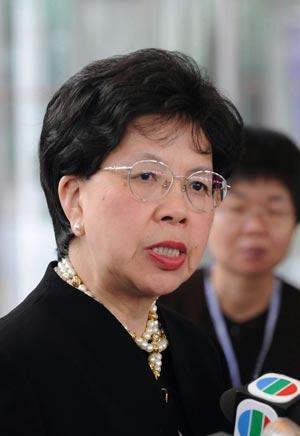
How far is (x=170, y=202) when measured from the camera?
1117mm

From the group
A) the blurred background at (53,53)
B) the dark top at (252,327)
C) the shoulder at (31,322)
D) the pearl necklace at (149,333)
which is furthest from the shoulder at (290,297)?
the blurred background at (53,53)

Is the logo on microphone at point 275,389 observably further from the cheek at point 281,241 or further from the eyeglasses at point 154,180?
the cheek at point 281,241

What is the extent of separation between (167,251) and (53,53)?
9.69 ft

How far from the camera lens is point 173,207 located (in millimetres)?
1117

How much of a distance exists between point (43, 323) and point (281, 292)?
1.22 metres

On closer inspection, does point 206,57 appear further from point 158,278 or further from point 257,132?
point 158,278

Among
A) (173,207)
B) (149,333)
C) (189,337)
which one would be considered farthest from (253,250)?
(173,207)

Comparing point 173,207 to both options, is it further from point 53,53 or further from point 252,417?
point 53,53

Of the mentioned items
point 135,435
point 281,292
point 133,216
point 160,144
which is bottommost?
point 281,292

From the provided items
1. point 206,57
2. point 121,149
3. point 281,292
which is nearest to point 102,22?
point 206,57

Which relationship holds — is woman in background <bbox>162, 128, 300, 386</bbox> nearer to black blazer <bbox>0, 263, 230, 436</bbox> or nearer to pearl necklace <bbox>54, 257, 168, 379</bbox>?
pearl necklace <bbox>54, 257, 168, 379</bbox>

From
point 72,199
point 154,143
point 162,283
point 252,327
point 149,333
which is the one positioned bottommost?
point 252,327

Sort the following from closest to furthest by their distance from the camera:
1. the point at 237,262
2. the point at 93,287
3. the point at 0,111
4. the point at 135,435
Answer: the point at 135,435
the point at 93,287
the point at 237,262
the point at 0,111

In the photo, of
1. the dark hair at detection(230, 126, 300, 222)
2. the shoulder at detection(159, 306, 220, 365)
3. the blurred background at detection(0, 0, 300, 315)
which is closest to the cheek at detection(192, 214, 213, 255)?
the shoulder at detection(159, 306, 220, 365)
